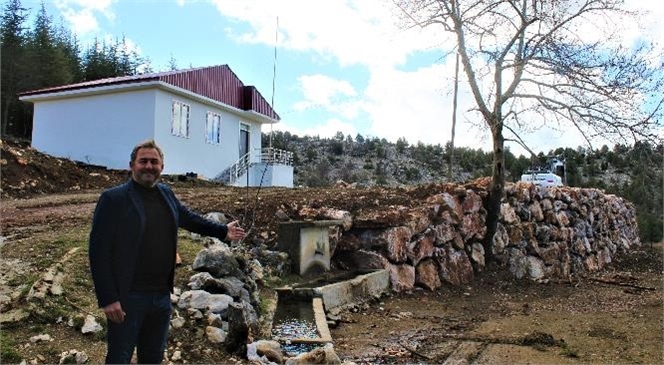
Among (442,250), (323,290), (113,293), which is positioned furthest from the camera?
(442,250)

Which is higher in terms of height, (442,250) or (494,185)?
(494,185)

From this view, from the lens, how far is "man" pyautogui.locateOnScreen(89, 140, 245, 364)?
3094mm

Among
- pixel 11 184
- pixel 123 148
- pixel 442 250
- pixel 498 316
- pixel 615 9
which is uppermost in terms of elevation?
pixel 615 9

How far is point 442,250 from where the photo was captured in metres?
11.3

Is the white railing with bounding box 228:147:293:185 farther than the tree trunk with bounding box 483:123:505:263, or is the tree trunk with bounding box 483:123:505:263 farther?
the white railing with bounding box 228:147:293:185

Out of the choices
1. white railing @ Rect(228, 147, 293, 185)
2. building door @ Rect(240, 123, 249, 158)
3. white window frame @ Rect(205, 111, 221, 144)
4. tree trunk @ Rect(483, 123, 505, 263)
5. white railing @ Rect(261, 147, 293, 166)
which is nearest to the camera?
tree trunk @ Rect(483, 123, 505, 263)

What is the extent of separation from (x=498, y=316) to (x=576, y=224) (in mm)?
9114

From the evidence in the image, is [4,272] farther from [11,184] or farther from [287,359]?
[11,184]

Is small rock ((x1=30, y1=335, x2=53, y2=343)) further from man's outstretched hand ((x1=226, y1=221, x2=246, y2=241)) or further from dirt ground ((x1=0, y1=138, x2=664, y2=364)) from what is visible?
man's outstretched hand ((x1=226, y1=221, x2=246, y2=241))

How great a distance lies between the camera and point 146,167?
334 centimetres

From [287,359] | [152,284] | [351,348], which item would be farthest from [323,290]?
[152,284]

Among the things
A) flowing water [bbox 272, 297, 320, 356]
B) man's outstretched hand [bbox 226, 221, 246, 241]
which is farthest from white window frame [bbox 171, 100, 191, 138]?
man's outstretched hand [bbox 226, 221, 246, 241]

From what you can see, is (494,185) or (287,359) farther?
(494,185)

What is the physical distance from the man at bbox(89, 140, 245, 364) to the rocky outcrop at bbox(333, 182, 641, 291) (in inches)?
254
